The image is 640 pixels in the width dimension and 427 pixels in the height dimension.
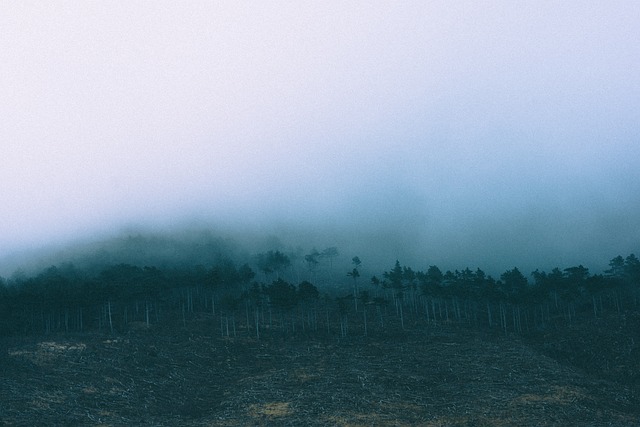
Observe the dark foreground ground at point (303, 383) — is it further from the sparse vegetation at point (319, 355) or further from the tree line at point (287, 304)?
the tree line at point (287, 304)

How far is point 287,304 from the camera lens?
94.3 m

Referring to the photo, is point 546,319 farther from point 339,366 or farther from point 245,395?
point 245,395

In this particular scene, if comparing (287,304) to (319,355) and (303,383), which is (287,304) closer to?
(319,355)

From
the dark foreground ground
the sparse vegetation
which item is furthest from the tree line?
the dark foreground ground

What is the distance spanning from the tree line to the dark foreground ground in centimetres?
1219

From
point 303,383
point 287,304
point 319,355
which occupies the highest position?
point 287,304

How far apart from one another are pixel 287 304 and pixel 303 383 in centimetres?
2986

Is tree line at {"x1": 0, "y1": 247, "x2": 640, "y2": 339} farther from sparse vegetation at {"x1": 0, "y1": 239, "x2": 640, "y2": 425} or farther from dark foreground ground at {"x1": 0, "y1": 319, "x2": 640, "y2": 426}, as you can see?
dark foreground ground at {"x1": 0, "y1": 319, "x2": 640, "y2": 426}

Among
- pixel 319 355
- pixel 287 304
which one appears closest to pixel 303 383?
pixel 319 355

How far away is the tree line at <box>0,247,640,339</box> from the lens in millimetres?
95938

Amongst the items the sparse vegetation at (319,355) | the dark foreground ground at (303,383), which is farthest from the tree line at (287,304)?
the dark foreground ground at (303,383)

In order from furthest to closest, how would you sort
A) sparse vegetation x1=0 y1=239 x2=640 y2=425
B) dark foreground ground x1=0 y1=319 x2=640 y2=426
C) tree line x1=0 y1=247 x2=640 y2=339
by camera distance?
tree line x1=0 y1=247 x2=640 y2=339
sparse vegetation x1=0 y1=239 x2=640 y2=425
dark foreground ground x1=0 y1=319 x2=640 y2=426

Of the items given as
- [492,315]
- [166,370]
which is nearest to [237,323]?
[166,370]

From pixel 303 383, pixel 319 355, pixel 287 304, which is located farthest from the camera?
pixel 287 304
